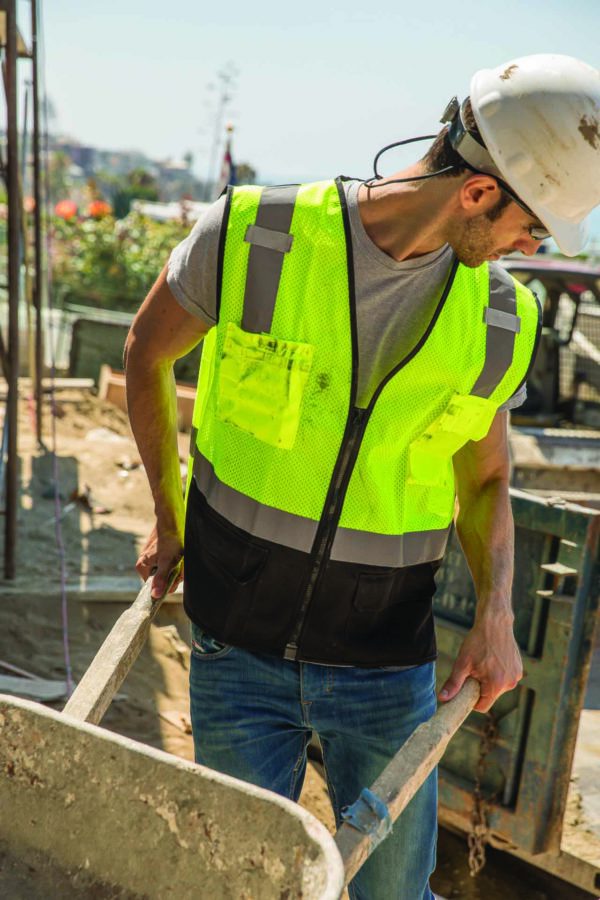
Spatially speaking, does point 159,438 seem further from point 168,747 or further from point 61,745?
point 168,747

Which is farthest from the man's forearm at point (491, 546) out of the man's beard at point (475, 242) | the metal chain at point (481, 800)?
the metal chain at point (481, 800)

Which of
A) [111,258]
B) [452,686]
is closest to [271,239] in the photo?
[452,686]

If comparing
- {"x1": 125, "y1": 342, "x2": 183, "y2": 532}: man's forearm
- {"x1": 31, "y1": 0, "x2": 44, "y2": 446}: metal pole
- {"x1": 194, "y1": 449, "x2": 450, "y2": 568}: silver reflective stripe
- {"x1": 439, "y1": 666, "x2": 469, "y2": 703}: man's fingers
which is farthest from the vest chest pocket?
{"x1": 31, "y1": 0, "x2": 44, "y2": 446}: metal pole

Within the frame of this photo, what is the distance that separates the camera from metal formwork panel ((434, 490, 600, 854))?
373 centimetres

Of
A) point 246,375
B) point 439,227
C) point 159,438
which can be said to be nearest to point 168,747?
point 159,438

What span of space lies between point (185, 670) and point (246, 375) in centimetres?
346

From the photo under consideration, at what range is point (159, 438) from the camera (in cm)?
258

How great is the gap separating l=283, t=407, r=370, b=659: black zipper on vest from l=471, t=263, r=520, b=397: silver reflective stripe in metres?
0.30

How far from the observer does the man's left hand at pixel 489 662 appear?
2445 millimetres

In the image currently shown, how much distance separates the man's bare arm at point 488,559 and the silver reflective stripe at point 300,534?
24 centimetres

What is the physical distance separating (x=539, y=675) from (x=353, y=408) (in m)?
1.96

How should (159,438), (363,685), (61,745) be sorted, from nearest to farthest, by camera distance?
(61,745), (363,685), (159,438)

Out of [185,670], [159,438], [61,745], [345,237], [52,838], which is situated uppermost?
[345,237]

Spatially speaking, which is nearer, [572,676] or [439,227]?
[439,227]
